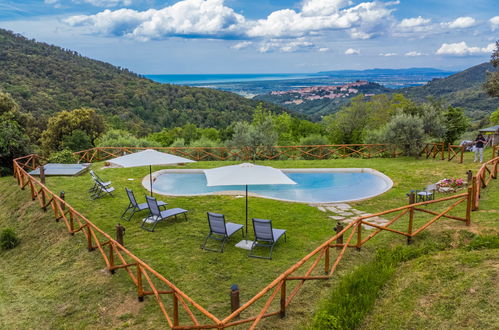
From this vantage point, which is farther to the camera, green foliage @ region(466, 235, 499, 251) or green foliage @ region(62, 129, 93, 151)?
green foliage @ region(62, 129, 93, 151)

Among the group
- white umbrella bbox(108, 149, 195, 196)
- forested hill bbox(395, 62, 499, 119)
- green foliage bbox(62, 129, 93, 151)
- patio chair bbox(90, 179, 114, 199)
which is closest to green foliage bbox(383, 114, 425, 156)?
white umbrella bbox(108, 149, 195, 196)

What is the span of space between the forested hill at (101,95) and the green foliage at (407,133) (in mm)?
36656

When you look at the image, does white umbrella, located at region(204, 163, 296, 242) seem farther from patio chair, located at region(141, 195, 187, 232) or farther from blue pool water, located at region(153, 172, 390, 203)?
blue pool water, located at region(153, 172, 390, 203)

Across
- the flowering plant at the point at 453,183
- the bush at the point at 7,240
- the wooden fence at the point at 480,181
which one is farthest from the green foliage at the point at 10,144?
the wooden fence at the point at 480,181

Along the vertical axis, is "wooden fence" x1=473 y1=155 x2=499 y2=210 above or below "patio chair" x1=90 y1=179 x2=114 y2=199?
above

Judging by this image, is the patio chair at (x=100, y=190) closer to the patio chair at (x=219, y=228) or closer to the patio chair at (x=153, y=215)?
the patio chair at (x=153, y=215)

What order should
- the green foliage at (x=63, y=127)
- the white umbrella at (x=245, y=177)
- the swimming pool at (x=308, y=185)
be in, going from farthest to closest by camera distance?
the green foliage at (x=63, y=127)
the swimming pool at (x=308, y=185)
the white umbrella at (x=245, y=177)

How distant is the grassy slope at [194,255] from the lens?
532cm

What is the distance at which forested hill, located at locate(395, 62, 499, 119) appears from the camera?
56.3 m

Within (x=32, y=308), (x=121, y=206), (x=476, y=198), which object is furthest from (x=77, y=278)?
(x=476, y=198)

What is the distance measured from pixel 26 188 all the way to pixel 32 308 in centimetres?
807

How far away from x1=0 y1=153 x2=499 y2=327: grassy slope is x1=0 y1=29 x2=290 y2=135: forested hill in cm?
3554

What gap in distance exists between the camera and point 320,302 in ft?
16.4

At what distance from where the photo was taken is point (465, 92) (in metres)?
64.2
